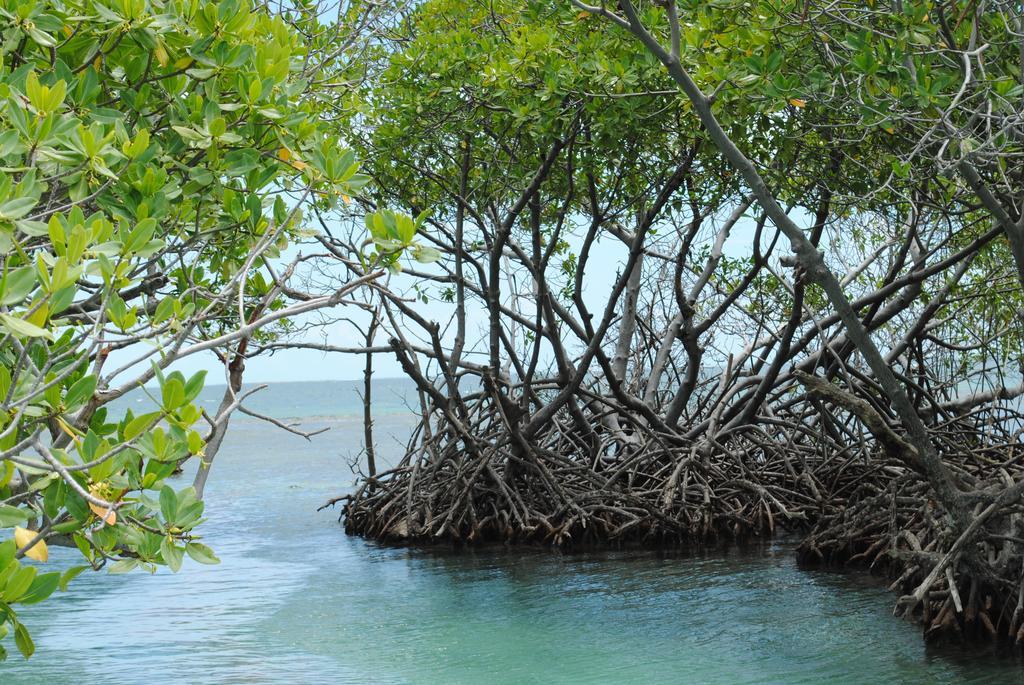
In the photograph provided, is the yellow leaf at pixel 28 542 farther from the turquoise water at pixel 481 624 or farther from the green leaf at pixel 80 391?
the turquoise water at pixel 481 624

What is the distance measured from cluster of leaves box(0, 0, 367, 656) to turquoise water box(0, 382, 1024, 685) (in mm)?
2513

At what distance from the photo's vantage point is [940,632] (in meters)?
5.08

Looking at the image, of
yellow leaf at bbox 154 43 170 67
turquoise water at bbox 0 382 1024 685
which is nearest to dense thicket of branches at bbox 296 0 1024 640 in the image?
turquoise water at bbox 0 382 1024 685

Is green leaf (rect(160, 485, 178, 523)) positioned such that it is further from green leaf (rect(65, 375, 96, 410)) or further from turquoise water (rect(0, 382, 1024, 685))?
turquoise water (rect(0, 382, 1024, 685))

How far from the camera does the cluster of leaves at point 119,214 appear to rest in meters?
2.46

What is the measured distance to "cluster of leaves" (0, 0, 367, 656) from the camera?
8.05 feet

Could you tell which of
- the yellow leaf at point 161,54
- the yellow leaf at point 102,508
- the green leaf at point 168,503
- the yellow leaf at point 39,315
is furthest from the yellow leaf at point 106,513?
the yellow leaf at point 161,54

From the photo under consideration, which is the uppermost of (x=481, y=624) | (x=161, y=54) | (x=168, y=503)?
(x=161, y=54)

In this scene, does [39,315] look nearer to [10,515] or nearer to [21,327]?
[21,327]

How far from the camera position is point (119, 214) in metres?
2.88

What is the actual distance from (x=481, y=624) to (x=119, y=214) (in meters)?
3.89

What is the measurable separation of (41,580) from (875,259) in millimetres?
9013

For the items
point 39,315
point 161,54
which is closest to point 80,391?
point 39,315

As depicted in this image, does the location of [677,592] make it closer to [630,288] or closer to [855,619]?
[855,619]
